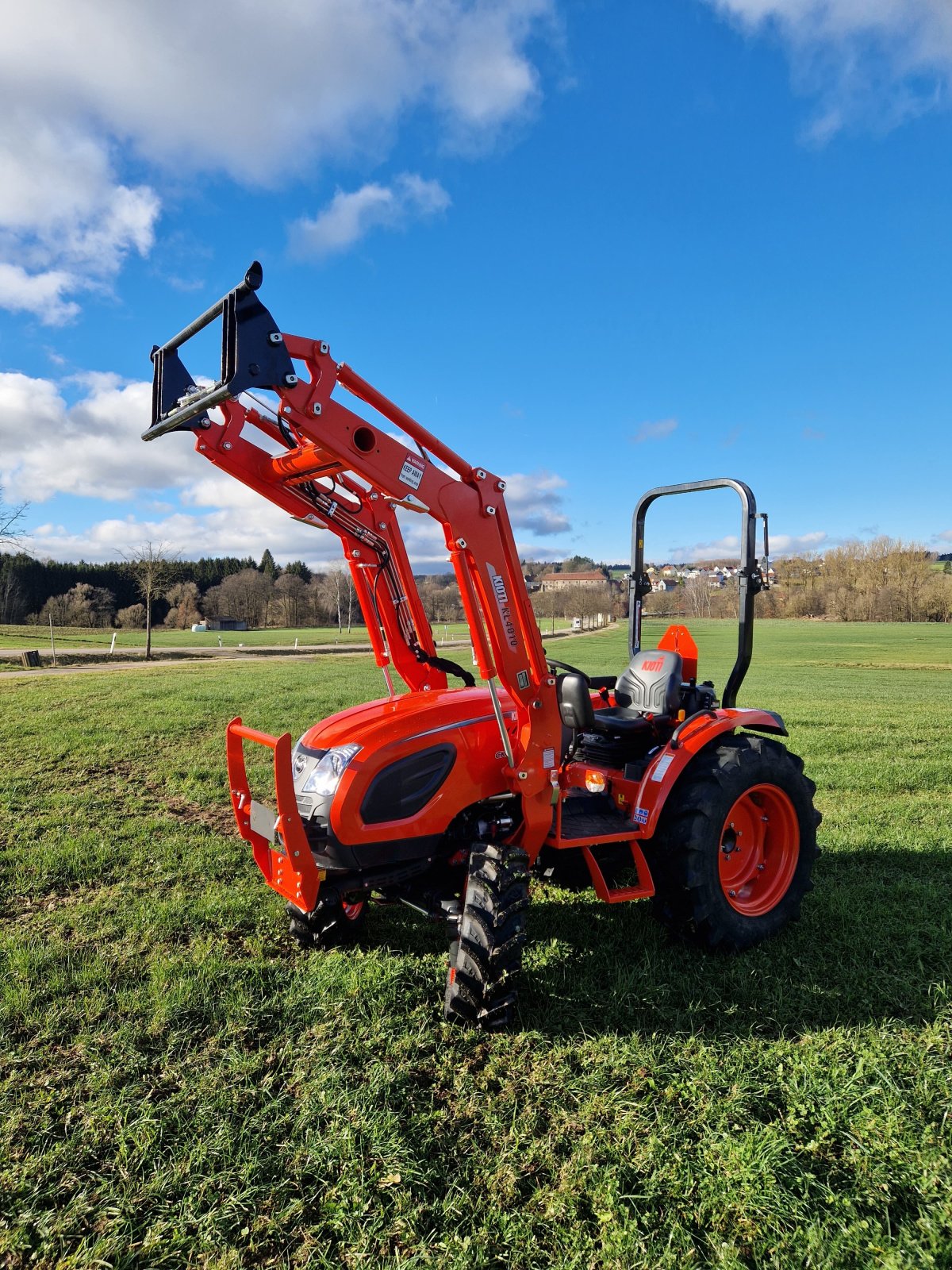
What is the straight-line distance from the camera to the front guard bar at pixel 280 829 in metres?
3.23

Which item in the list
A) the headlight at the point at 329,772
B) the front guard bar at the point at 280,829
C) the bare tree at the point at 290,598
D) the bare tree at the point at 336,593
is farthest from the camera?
the bare tree at the point at 290,598

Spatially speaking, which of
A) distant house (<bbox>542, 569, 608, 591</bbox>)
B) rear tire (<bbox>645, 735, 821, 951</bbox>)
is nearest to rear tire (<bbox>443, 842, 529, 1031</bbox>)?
rear tire (<bbox>645, 735, 821, 951</bbox>)

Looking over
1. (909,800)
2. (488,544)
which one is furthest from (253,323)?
(909,800)

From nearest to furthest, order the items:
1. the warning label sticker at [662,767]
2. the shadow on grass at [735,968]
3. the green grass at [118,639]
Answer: the shadow on grass at [735,968]
the warning label sticker at [662,767]
the green grass at [118,639]

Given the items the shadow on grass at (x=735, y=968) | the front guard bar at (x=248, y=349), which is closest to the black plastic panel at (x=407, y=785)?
the shadow on grass at (x=735, y=968)

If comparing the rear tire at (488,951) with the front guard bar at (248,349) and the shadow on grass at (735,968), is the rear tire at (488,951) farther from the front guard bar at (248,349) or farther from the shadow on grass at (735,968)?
the front guard bar at (248,349)

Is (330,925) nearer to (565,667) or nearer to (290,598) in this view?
(565,667)

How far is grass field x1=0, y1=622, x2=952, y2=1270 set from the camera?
236cm

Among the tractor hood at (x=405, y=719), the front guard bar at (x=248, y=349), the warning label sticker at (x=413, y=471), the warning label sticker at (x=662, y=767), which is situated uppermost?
the front guard bar at (x=248, y=349)

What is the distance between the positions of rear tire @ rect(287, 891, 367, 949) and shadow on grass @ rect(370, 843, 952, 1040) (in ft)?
0.53

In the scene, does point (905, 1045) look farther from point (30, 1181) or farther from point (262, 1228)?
point (30, 1181)

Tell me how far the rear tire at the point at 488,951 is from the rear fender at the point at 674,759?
927 millimetres

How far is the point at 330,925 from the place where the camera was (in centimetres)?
426

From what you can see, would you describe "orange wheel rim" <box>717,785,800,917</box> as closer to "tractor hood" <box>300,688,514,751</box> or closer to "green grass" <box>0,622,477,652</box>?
"tractor hood" <box>300,688,514,751</box>
